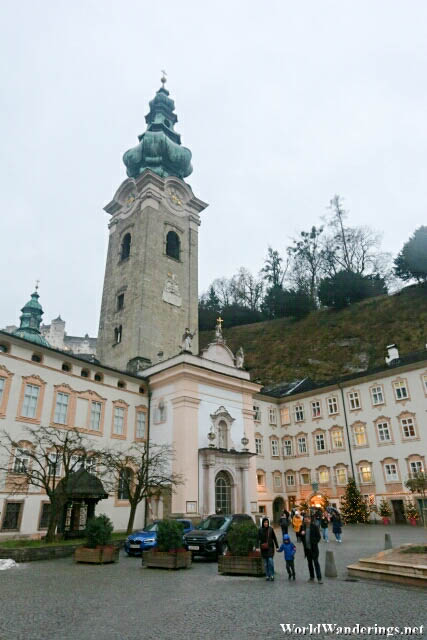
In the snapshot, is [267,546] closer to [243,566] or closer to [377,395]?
[243,566]

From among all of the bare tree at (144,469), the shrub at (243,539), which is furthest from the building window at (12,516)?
the shrub at (243,539)

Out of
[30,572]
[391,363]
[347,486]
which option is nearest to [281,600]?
[30,572]

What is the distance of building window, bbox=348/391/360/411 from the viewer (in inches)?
1422

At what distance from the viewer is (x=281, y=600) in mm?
8398

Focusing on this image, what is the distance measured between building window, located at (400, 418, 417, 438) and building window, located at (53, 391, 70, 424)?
23779mm

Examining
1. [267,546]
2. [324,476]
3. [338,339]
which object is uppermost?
[338,339]

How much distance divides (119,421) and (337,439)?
61.6 feet

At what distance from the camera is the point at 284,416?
41688mm

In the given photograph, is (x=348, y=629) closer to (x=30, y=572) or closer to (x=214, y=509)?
(x=30, y=572)

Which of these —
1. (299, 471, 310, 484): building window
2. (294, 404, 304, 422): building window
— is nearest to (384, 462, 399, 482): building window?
(299, 471, 310, 484): building window

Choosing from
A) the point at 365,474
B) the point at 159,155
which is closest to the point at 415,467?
the point at 365,474

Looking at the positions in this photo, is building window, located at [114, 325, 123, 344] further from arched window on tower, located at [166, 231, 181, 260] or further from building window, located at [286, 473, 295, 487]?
building window, located at [286, 473, 295, 487]
